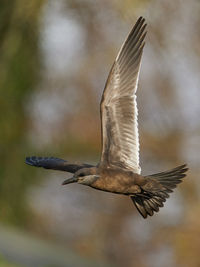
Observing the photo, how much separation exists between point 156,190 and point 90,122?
12183 millimetres

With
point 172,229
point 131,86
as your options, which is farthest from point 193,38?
point 131,86

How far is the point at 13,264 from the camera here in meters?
7.22

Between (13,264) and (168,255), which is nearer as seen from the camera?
(13,264)

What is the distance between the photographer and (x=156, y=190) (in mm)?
7719

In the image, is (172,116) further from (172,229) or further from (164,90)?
(172,229)

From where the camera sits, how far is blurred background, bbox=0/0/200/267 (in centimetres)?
1733

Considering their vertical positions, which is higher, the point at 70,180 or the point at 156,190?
the point at 156,190

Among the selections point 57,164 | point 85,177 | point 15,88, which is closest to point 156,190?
point 85,177

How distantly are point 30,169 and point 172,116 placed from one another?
2918 millimetres

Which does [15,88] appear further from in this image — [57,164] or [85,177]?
[85,177]

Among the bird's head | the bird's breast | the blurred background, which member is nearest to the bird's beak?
the bird's head

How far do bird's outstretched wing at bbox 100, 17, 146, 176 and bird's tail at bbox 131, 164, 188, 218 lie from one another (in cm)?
16

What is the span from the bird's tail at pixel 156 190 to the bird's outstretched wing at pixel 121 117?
0.52 ft

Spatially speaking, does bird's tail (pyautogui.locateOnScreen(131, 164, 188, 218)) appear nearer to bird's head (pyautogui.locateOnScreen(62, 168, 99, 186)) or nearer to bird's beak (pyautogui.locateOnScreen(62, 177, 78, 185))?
bird's head (pyautogui.locateOnScreen(62, 168, 99, 186))
